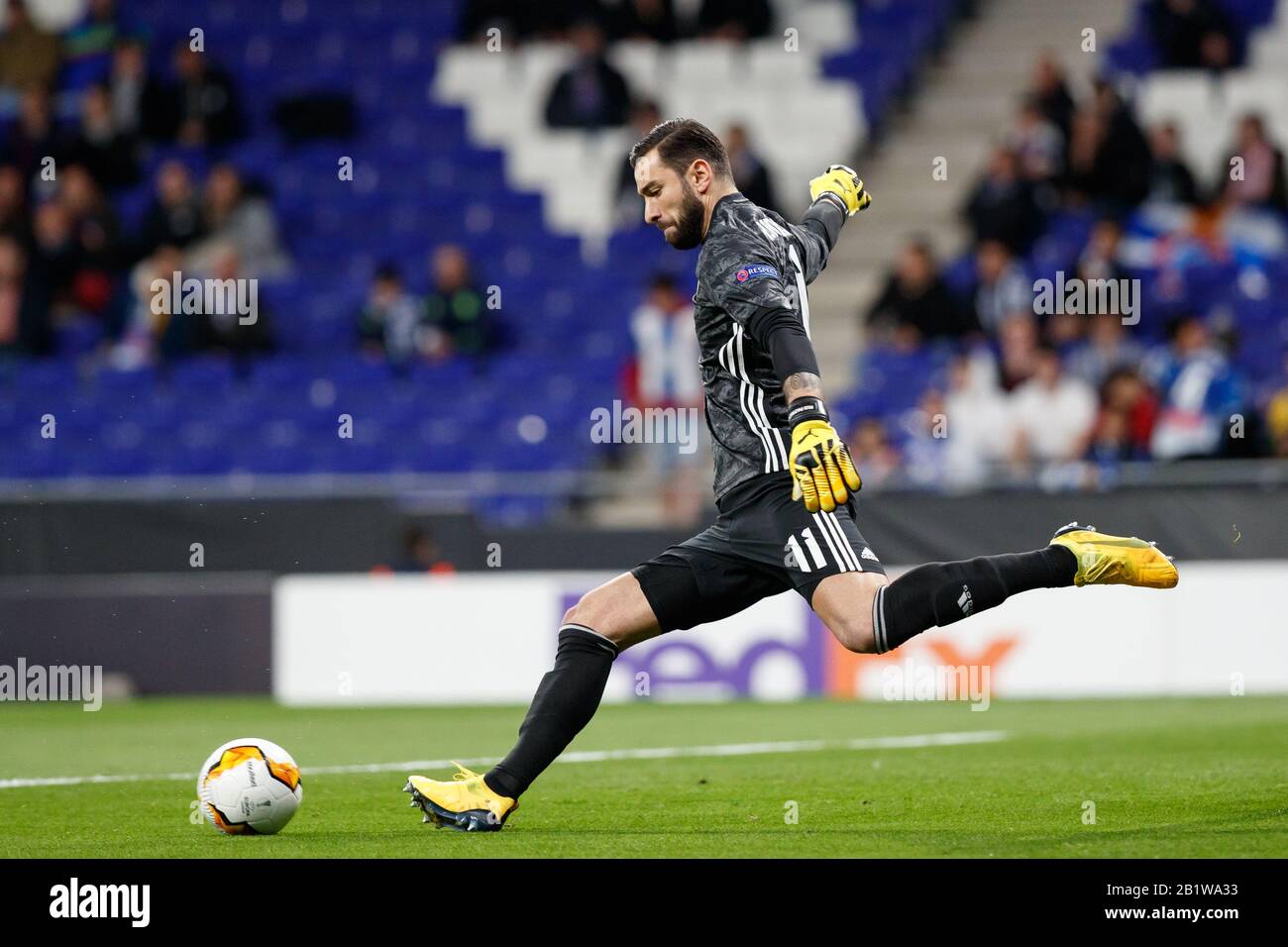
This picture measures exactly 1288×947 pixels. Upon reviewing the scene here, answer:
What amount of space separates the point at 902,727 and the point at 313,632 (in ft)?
15.3

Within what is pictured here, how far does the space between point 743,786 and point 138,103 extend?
517 inches

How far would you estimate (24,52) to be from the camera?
20344 mm

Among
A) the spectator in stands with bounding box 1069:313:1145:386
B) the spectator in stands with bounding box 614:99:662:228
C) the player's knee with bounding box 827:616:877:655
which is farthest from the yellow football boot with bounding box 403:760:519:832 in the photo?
the spectator in stands with bounding box 614:99:662:228

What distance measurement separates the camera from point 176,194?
18.0m

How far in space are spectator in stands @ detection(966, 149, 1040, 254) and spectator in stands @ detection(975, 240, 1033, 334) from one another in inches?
29.6

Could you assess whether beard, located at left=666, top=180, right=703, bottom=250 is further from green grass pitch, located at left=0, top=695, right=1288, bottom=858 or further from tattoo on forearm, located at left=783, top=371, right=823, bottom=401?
green grass pitch, located at left=0, top=695, right=1288, bottom=858

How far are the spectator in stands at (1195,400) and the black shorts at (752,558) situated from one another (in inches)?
304

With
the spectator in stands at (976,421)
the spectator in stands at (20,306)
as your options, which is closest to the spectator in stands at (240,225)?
the spectator in stands at (20,306)

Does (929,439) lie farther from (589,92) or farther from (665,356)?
(589,92)

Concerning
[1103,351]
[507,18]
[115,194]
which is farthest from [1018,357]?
[115,194]

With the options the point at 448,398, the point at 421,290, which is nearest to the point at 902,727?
the point at 448,398

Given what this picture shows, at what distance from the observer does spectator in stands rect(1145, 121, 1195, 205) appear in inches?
656
